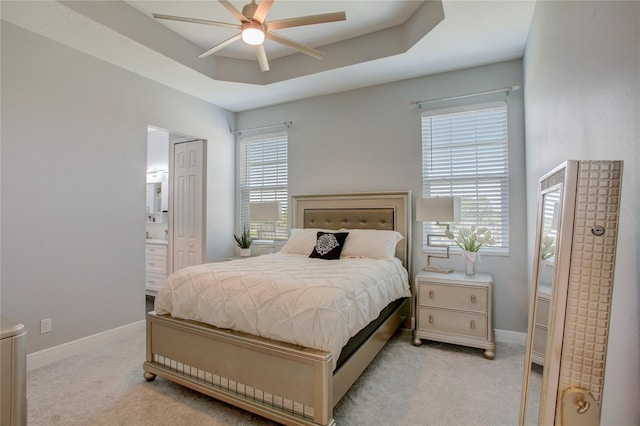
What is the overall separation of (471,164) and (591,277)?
9.05ft

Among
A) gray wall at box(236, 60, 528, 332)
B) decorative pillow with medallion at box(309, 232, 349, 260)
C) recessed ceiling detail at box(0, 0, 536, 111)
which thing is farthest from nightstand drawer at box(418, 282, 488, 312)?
recessed ceiling detail at box(0, 0, 536, 111)

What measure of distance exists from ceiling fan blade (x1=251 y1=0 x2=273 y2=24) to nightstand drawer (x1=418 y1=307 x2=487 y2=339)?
2.81 metres

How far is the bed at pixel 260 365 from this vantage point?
1.71 meters

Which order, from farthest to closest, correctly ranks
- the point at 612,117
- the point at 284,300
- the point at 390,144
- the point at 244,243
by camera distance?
the point at 244,243
the point at 390,144
the point at 284,300
the point at 612,117

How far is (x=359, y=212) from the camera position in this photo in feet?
12.4

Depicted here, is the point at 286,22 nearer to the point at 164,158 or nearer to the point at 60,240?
the point at 60,240

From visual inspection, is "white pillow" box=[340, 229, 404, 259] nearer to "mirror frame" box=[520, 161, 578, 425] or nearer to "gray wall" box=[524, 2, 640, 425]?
"gray wall" box=[524, 2, 640, 425]

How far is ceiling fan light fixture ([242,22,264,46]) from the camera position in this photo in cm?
218

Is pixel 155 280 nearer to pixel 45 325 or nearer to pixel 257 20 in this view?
pixel 45 325

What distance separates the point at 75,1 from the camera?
247 centimetres

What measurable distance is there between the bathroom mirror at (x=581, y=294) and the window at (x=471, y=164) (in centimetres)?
252

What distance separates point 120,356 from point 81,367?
29 cm

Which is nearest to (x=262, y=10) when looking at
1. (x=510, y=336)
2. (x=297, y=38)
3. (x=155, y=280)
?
(x=297, y=38)

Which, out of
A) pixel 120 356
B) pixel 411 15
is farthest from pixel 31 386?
pixel 411 15
